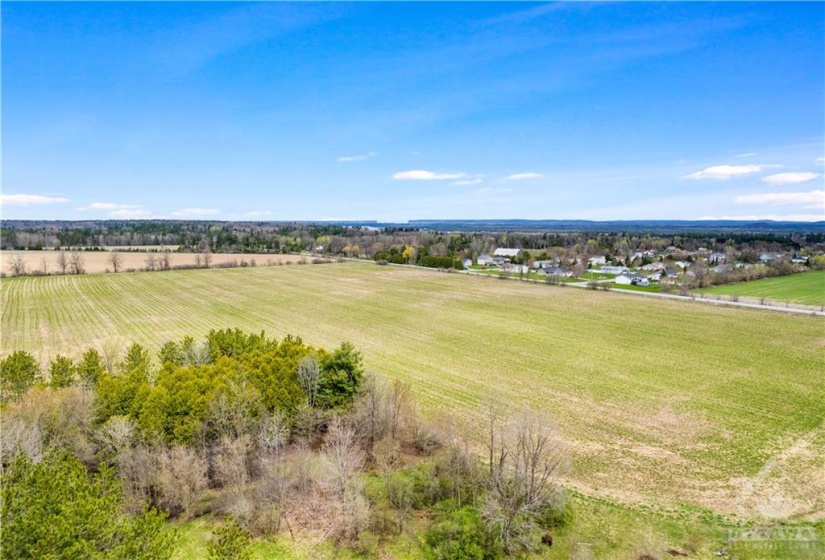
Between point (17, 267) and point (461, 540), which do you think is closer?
point (461, 540)

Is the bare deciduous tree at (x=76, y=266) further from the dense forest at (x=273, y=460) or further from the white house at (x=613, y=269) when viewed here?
the white house at (x=613, y=269)

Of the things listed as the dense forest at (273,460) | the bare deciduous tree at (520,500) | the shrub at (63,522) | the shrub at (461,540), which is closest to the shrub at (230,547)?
the dense forest at (273,460)

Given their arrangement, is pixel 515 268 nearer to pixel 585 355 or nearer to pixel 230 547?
pixel 585 355

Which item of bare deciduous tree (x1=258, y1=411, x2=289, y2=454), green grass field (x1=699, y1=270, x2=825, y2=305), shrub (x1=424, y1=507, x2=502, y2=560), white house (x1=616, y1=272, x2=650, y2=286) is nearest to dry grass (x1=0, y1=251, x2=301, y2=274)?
white house (x1=616, y1=272, x2=650, y2=286)

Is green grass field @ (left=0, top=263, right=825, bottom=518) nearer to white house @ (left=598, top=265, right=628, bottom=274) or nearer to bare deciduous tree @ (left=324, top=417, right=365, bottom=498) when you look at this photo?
bare deciduous tree @ (left=324, top=417, right=365, bottom=498)

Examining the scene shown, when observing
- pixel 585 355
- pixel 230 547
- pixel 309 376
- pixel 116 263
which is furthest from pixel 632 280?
pixel 116 263

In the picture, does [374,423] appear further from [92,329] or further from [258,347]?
[92,329]
